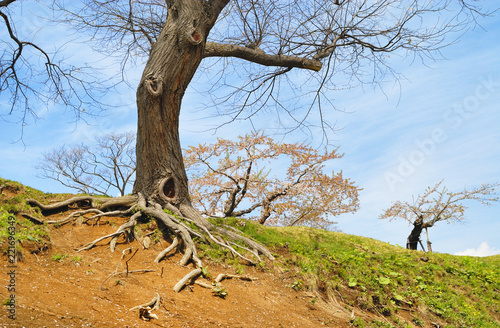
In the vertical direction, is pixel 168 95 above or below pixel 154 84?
below

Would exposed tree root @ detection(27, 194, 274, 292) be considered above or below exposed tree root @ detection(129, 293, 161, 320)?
above

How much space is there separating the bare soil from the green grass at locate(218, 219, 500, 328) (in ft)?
2.00

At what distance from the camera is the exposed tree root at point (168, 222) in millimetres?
6066

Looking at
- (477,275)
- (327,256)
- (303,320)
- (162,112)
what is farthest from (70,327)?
(477,275)

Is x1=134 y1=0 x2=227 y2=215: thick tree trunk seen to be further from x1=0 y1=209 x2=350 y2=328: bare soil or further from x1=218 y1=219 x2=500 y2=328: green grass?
x1=218 y1=219 x2=500 y2=328: green grass

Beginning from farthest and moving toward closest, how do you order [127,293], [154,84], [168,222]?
1. [154,84]
2. [168,222]
3. [127,293]

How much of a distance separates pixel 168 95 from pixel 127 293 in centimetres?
412

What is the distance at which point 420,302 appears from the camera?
24.4 ft

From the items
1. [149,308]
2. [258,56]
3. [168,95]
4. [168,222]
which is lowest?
[149,308]

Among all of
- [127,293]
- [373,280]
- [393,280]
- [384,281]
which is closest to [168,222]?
[127,293]

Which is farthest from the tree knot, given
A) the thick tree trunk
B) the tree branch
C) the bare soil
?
the bare soil

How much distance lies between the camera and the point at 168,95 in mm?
7293

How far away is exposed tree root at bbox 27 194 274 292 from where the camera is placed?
6066 mm

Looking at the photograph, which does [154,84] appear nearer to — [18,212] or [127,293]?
[18,212]
